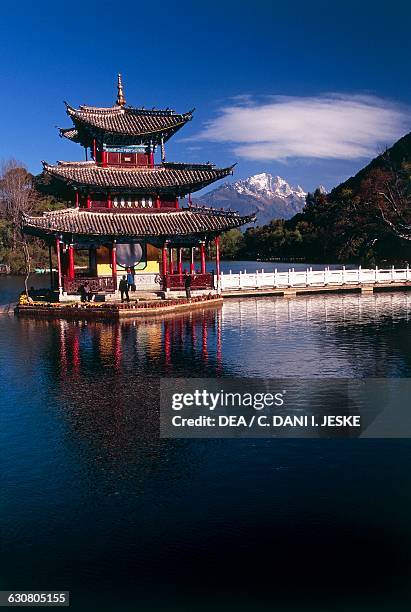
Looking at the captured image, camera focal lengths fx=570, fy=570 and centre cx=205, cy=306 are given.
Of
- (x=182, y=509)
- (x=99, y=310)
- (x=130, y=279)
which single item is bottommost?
(x=182, y=509)

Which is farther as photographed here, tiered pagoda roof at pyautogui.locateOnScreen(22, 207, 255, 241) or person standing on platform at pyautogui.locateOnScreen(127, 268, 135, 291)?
person standing on platform at pyautogui.locateOnScreen(127, 268, 135, 291)

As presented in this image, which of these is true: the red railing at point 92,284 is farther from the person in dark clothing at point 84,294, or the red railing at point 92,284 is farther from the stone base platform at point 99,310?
the stone base platform at point 99,310

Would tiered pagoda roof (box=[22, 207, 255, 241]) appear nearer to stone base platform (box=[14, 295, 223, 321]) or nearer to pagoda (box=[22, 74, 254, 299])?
pagoda (box=[22, 74, 254, 299])

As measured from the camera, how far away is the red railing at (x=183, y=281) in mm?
36312

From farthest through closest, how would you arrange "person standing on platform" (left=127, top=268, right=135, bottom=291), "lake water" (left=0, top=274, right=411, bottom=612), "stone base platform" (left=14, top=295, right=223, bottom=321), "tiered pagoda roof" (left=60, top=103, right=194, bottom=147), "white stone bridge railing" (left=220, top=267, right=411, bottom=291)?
"white stone bridge railing" (left=220, top=267, right=411, bottom=291) < "tiered pagoda roof" (left=60, top=103, right=194, bottom=147) < "person standing on platform" (left=127, top=268, right=135, bottom=291) < "stone base platform" (left=14, top=295, right=223, bottom=321) < "lake water" (left=0, top=274, right=411, bottom=612)

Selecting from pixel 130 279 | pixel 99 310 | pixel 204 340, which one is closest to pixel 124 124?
pixel 130 279

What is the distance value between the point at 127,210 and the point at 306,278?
47.8 ft

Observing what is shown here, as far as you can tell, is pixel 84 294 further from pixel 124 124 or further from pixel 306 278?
pixel 306 278

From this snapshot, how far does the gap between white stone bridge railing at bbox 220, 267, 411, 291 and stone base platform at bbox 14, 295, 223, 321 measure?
319 inches

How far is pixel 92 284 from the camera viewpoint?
35188 mm

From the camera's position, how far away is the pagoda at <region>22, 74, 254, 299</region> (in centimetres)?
3572

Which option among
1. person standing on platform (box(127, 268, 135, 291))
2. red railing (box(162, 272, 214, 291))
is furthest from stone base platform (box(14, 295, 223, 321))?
person standing on platform (box(127, 268, 135, 291))

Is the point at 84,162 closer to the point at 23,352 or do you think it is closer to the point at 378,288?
the point at 23,352

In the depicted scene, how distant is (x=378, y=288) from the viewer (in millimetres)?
45156
